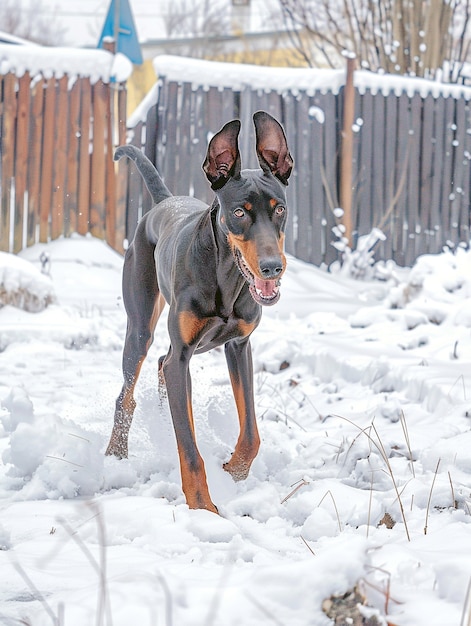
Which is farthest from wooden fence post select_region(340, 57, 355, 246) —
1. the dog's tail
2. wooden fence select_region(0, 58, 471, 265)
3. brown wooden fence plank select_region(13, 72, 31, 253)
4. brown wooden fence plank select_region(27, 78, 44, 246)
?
the dog's tail

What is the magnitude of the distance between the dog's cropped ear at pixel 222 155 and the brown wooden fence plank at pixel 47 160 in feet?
18.4

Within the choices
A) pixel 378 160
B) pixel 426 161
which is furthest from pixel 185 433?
pixel 426 161

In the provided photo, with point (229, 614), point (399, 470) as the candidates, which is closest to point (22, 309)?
point (399, 470)

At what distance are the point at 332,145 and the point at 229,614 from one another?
26.6ft

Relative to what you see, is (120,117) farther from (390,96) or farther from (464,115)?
(464,115)

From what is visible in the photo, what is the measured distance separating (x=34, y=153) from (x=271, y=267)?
6193 mm

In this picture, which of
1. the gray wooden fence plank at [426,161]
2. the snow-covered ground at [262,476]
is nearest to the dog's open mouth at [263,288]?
the snow-covered ground at [262,476]

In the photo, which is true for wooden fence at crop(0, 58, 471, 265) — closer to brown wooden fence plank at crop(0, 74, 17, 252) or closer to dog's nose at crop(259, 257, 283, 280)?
brown wooden fence plank at crop(0, 74, 17, 252)

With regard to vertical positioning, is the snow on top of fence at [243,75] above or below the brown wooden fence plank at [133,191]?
above

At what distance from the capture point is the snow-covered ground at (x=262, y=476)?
4.94ft

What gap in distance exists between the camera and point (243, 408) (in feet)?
10.2

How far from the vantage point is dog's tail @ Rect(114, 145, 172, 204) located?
13.3 feet

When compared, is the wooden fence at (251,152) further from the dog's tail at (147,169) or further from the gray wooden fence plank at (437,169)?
the dog's tail at (147,169)

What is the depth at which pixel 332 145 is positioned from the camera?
9078 millimetres
